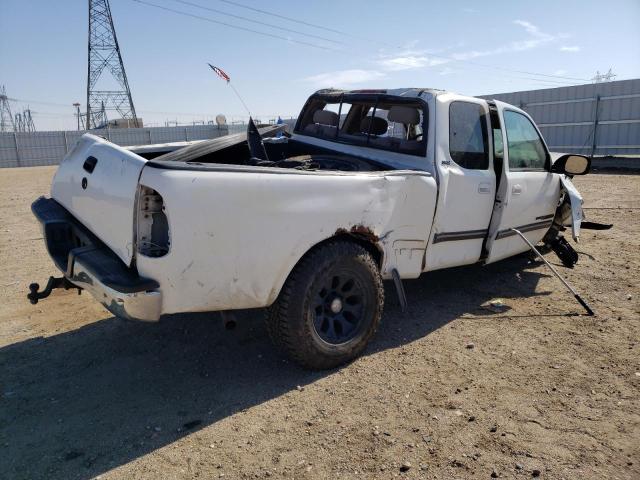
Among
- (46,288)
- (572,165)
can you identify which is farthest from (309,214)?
(572,165)

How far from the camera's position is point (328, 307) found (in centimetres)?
332

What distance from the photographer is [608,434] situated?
106 inches

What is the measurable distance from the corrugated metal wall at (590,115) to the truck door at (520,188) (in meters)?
14.7

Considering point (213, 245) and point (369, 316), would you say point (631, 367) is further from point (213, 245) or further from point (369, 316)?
point (213, 245)

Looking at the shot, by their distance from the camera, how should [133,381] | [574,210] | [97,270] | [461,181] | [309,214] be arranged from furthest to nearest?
[574,210]
[461,181]
[133,381]
[309,214]
[97,270]

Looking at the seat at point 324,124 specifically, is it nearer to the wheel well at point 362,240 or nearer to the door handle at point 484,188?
the door handle at point 484,188

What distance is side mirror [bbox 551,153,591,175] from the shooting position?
5.04 m

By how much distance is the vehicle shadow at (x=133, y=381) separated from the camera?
8.55 feet

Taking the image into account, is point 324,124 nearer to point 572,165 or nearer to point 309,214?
point 309,214

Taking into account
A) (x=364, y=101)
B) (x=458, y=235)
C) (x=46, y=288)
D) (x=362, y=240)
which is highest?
(x=364, y=101)

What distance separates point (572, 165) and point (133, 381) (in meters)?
4.58

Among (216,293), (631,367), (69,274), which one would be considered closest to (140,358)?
(69,274)

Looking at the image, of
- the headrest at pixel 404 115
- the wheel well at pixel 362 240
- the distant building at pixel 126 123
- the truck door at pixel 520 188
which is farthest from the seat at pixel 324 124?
the distant building at pixel 126 123

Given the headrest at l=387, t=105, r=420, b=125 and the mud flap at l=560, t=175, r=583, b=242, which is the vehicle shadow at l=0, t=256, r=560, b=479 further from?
the headrest at l=387, t=105, r=420, b=125
